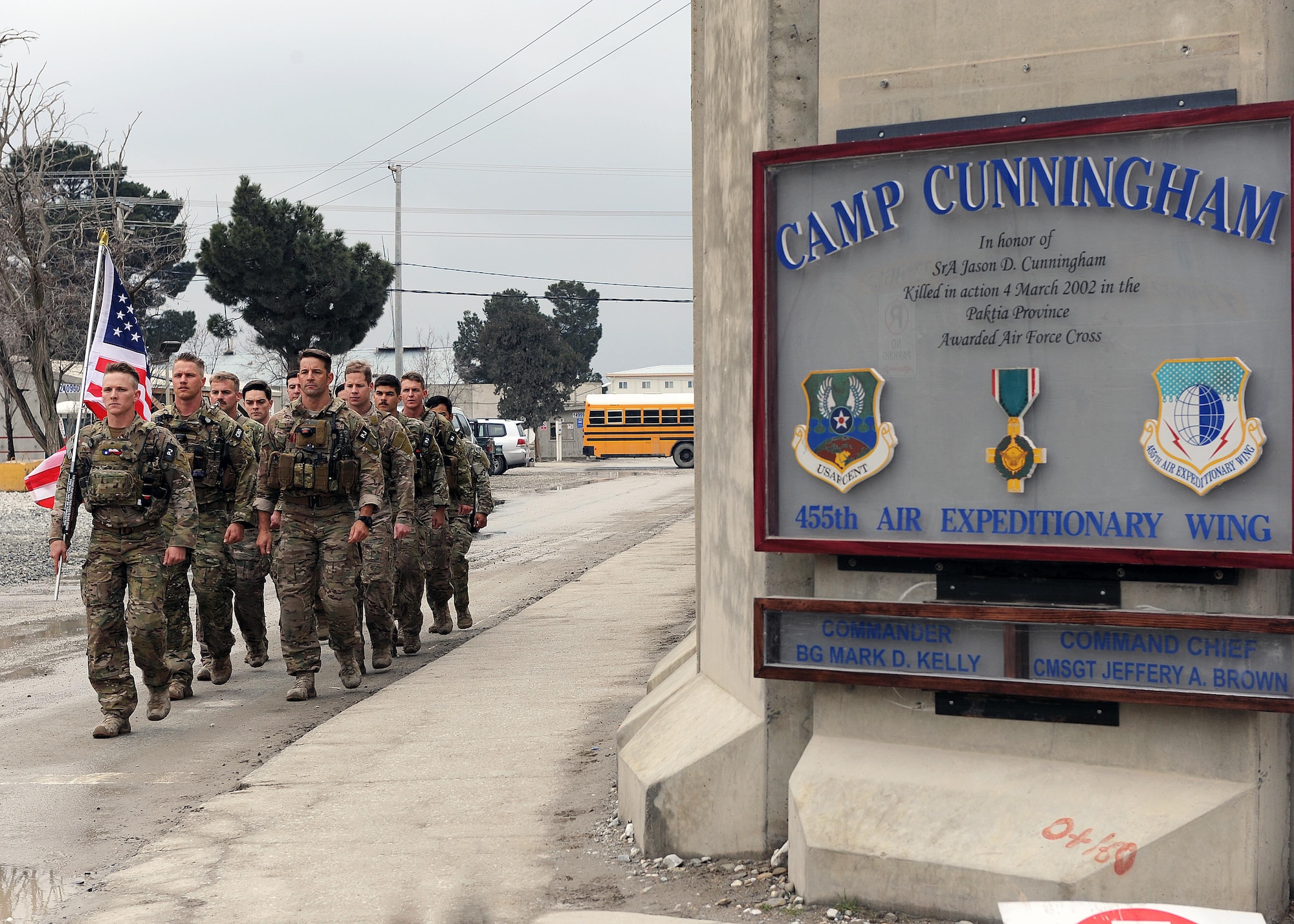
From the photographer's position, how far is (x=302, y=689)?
27.8 feet

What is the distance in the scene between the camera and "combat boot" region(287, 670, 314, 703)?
8430 mm

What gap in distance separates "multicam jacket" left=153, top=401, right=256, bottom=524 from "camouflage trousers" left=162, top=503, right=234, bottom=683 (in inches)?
5.0

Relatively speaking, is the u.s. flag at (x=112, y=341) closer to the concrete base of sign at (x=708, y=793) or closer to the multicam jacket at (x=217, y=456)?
the multicam jacket at (x=217, y=456)

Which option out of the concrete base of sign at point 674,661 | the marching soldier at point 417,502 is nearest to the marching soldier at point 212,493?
the marching soldier at point 417,502

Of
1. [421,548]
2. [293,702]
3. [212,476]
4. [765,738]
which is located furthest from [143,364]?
[765,738]

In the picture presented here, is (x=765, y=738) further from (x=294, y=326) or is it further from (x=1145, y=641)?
(x=294, y=326)

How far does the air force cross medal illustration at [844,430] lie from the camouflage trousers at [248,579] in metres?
5.74

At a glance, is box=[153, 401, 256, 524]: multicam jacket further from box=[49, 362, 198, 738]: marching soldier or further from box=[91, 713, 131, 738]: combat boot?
box=[91, 713, 131, 738]: combat boot

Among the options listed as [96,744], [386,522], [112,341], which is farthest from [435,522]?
[96,744]

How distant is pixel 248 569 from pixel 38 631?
3681 millimetres

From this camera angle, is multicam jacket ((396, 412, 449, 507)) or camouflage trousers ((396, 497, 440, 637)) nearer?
camouflage trousers ((396, 497, 440, 637))

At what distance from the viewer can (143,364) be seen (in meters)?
10.3

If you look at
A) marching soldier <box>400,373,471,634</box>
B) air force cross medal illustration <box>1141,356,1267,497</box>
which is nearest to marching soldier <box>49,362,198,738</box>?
marching soldier <box>400,373,471,634</box>

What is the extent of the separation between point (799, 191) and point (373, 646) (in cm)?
589
